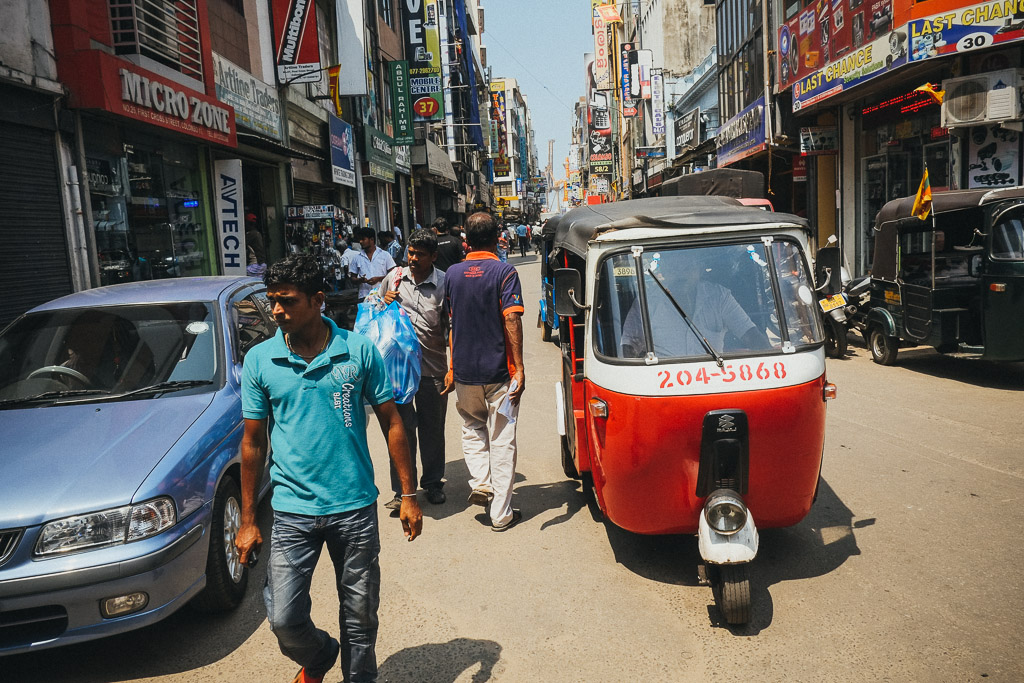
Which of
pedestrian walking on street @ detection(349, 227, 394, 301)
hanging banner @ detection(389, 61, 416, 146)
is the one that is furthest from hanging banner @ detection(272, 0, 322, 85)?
hanging banner @ detection(389, 61, 416, 146)

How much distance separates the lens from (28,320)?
5.12 metres

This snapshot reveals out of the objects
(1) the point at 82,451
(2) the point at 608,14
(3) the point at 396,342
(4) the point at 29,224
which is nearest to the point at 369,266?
(4) the point at 29,224

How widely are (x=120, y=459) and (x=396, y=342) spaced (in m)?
1.92

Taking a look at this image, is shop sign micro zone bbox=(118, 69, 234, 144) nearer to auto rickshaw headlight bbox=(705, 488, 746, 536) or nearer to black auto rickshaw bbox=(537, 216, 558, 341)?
black auto rickshaw bbox=(537, 216, 558, 341)

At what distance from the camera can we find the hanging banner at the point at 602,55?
202ft

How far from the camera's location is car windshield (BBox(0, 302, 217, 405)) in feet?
15.6

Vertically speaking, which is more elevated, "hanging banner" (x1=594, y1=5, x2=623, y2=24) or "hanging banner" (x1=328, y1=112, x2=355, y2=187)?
"hanging banner" (x1=594, y1=5, x2=623, y2=24)

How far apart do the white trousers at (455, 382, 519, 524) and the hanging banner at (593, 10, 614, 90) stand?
59810 millimetres

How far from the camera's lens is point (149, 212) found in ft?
38.9

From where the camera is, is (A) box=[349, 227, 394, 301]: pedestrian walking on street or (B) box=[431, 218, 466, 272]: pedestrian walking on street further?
(A) box=[349, 227, 394, 301]: pedestrian walking on street

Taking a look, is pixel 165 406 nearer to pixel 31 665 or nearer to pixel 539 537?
pixel 31 665

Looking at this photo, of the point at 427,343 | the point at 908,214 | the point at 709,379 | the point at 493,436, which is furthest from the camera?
the point at 908,214

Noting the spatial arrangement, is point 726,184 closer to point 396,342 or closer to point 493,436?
point 493,436

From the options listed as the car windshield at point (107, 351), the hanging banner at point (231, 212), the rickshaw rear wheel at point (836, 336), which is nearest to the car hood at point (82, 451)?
the car windshield at point (107, 351)
